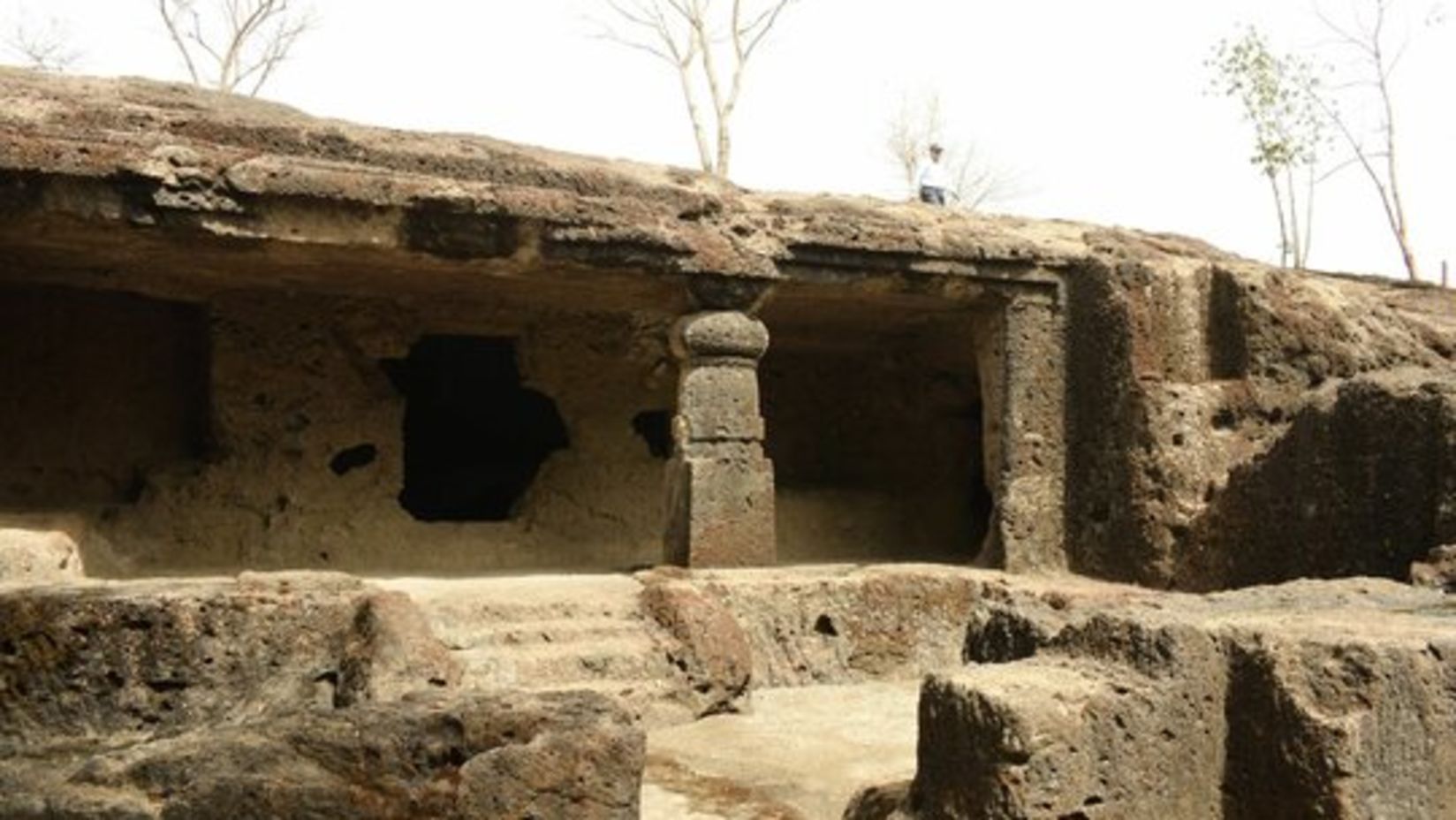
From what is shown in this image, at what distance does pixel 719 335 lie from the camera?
6.98 metres

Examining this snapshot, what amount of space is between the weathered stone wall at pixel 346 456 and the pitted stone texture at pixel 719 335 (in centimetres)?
163

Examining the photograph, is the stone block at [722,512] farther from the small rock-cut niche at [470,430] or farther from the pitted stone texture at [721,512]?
the small rock-cut niche at [470,430]

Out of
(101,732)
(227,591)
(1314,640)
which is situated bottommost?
(101,732)

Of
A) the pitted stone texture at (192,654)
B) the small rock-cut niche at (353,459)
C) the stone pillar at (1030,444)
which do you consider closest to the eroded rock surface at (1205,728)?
the pitted stone texture at (192,654)

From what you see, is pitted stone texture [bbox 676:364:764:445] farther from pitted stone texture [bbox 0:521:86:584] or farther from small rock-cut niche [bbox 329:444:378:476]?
pitted stone texture [bbox 0:521:86:584]

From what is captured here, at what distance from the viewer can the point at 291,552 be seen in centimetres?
830

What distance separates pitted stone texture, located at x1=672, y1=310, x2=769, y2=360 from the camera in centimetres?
698

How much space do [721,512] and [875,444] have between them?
3796mm

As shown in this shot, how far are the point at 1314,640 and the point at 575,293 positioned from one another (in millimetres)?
5714

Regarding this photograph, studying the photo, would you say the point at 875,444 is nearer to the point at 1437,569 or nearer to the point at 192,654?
the point at 1437,569

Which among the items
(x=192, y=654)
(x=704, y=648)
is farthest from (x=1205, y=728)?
Result: (x=192, y=654)

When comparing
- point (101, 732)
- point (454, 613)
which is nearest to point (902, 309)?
point (454, 613)

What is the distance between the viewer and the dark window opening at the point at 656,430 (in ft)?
31.4

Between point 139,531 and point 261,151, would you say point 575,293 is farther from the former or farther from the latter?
point 139,531
